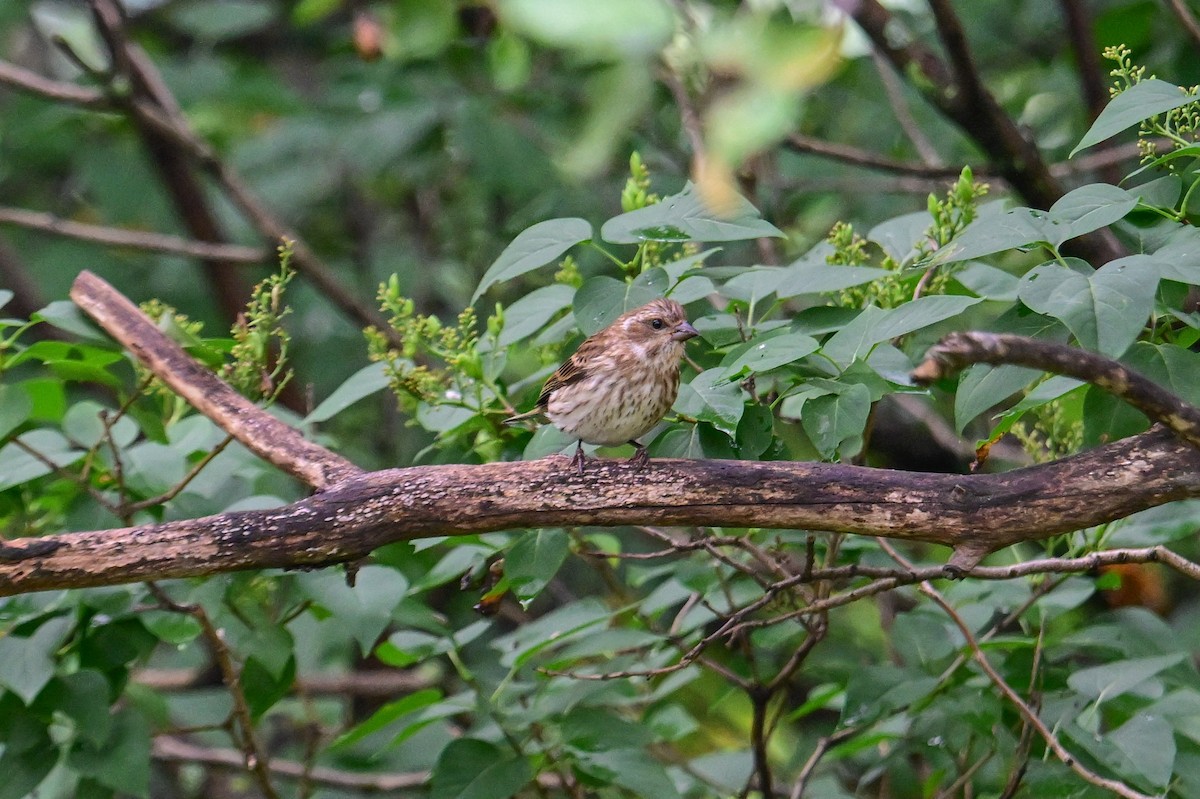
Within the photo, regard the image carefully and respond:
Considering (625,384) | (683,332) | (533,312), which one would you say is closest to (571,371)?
(625,384)

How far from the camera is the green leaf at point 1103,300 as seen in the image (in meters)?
2.22

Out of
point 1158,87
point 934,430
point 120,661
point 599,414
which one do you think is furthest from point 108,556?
point 934,430

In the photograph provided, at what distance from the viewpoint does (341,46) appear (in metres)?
6.59

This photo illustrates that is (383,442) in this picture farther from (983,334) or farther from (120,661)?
(983,334)

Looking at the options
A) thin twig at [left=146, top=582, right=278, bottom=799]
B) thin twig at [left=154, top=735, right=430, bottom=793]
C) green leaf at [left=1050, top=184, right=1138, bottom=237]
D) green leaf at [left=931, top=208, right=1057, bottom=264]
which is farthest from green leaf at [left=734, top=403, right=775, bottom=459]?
thin twig at [left=154, top=735, right=430, bottom=793]

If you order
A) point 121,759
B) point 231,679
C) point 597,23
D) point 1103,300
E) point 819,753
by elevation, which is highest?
point 597,23

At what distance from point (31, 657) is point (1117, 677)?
2.74 metres

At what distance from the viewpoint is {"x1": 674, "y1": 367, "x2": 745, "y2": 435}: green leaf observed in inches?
100

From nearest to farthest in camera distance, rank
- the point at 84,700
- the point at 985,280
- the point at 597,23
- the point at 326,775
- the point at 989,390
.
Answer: the point at 597,23 → the point at 989,390 → the point at 985,280 → the point at 84,700 → the point at 326,775

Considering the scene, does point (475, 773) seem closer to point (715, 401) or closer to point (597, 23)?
point (715, 401)

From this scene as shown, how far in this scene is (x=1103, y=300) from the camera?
89.0 inches

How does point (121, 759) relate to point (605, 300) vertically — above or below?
below

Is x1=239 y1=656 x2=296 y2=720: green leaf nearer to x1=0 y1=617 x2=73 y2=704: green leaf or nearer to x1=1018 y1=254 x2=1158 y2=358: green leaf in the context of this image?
x1=0 y1=617 x2=73 y2=704: green leaf

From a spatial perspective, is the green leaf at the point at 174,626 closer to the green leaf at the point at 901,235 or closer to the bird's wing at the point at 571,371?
the bird's wing at the point at 571,371
